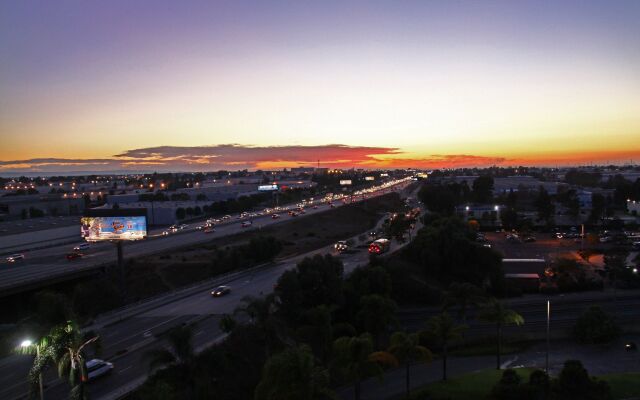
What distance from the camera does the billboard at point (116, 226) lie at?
127 ft

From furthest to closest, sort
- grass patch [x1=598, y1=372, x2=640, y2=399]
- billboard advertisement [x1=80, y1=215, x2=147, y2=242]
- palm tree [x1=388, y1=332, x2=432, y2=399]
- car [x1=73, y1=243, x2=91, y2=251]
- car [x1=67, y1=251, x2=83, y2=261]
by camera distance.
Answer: car [x1=73, y1=243, x2=91, y2=251] → car [x1=67, y1=251, x2=83, y2=261] → billboard advertisement [x1=80, y1=215, x2=147, y2=242] → grass patch [x1=598, y1=372, x2=640, y2=399] → palm tree [x1=388, y1=332, x2=432, y2=399]

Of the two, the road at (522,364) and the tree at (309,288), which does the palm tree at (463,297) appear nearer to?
the road at (522,364)

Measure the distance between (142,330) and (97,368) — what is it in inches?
254

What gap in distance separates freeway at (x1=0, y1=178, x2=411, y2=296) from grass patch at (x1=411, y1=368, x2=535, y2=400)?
1322 inches

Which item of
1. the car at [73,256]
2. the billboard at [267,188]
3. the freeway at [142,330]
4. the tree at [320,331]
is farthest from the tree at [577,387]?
→ the billboard at [267,188]

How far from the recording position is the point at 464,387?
21.4 metres

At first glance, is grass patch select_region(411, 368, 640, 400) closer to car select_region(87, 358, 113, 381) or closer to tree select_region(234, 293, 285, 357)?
tree select_region(234, 293, 285, 357)

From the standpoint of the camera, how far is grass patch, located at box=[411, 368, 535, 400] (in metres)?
20.3

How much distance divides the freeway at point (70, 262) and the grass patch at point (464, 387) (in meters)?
33.6

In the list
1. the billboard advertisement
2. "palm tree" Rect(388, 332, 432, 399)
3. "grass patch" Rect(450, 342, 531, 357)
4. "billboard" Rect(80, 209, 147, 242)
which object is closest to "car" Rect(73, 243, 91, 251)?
"billboard" Rect(80, 209, 147, 242)

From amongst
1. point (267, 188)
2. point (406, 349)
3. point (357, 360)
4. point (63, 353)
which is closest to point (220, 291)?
point (406, 349)

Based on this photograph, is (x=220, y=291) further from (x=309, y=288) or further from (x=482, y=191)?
(x=482, y=191)

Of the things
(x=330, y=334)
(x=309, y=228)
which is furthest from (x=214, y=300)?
(x=309, y=228)

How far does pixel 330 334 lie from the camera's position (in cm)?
2250
